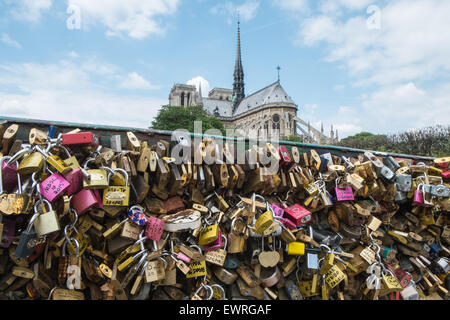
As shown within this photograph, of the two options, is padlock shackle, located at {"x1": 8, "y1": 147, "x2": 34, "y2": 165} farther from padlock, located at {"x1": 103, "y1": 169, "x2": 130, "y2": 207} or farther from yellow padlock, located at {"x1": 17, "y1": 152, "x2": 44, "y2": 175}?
padlock, located at {"x1": 103, "y1": 169, "x2": 130, "y2": 207}

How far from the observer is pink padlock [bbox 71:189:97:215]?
163 cm

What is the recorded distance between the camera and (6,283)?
1.62 m

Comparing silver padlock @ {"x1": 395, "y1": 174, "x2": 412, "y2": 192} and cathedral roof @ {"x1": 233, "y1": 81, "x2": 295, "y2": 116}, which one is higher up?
cathedral roof @ {"x1": 233, "y1": 81, "x2": 295, "y2": 116}

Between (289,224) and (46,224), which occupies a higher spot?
(46,224)

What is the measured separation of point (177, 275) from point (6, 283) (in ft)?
3.04

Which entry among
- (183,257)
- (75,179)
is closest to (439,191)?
(183,257)

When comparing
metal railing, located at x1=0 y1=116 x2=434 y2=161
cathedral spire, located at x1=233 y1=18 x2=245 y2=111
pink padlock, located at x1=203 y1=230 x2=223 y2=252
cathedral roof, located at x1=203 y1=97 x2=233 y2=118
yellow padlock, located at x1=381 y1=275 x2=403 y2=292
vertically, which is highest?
cathedral spire, located at x1=233 y1=18 x2=245 y2=111

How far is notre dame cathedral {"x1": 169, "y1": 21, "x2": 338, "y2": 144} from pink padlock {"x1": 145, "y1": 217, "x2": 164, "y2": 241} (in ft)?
194

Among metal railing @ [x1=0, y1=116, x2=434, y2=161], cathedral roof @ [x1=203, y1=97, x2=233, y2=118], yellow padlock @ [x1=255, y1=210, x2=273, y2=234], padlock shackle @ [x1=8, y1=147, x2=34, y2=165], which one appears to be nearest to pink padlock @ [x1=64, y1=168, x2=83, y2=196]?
padlock shackle @ [x1=8, y1=147, x2=34, y2=165]

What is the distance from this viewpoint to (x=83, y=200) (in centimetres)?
164

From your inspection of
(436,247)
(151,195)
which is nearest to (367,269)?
(436,247)

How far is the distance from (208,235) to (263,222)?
35cm

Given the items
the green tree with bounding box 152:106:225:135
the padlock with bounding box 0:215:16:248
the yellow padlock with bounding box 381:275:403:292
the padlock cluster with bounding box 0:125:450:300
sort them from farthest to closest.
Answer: the green tree with bounding box 152:106:225:135 < the yellow padlock with bounding box 381:275:403:292 < the padlock cluster with bounding box 0:125:450:300 < the padlock with bounding box 0:215:16:248

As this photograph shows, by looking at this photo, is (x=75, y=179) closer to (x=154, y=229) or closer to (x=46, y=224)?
(x=46, y=224)
